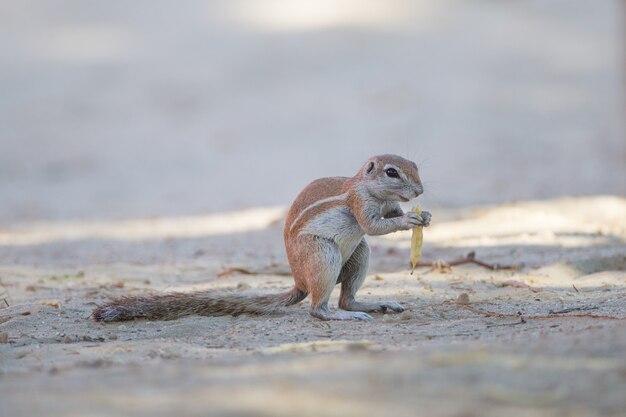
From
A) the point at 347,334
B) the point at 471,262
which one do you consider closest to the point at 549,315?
the point at 347,334

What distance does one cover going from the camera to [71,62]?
19.9m

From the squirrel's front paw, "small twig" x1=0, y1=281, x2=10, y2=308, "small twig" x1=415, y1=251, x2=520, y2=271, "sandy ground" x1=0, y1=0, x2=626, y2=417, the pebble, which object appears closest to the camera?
"sandy ground" x1=0, y1=0, x2=626, y2=417

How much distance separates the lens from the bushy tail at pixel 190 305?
5.62 m

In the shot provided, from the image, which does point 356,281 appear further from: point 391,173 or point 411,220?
point 391,173

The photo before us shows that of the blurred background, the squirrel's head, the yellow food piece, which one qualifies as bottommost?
the yellow food piece

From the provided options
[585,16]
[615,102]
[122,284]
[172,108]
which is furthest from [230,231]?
[585,16]

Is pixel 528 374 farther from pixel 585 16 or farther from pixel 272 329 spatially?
pixel 585 16

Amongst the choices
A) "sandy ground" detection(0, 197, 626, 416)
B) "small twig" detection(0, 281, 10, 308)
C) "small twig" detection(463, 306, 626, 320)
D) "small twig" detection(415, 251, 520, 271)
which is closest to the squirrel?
"sandy ground" detection(0, 197, 626, 416)

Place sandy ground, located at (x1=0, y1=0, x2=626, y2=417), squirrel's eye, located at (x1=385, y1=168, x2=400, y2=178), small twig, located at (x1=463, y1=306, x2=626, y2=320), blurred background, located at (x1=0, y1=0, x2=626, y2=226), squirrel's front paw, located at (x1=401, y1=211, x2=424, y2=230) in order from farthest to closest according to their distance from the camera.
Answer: blurred background, located at (x1=0, y1=0, x2=626, y2=226) < squirrel's eye, located at (x1=385, y1=168, x2=400, y2=178) < squirrel's front paw, located at (x1=401, y1=211, x2=424, y2=230) < small twig, located at (x1=463, y1=306, x2=626, y2=320) < sandy ground, located at (x1=0, y1=0, x2=626, y2=417)

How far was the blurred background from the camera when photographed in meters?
15.0

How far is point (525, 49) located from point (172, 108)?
7.13 metres

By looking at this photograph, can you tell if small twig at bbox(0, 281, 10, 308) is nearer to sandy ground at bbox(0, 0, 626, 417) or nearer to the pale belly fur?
sandy ground at bbox(0, 0, 626, 417)

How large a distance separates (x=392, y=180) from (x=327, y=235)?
19.3 inches

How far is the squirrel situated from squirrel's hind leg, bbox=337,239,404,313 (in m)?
0.02
